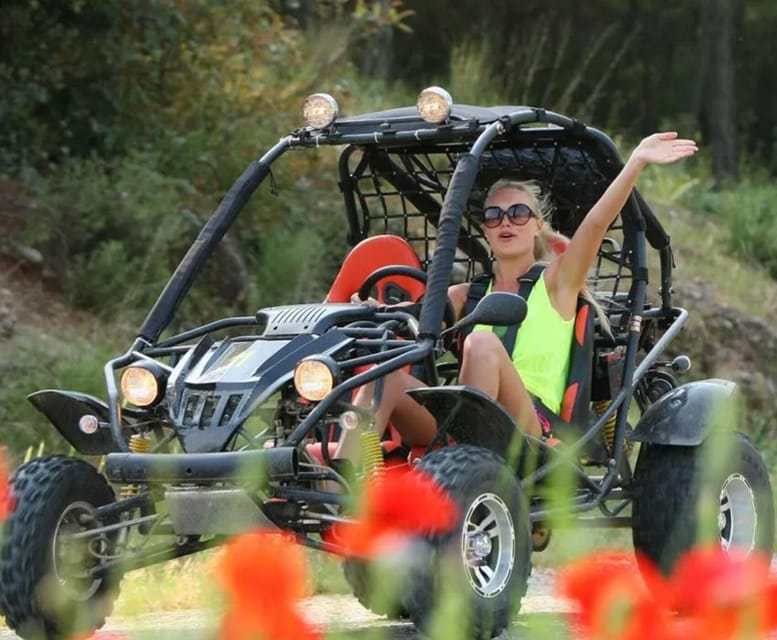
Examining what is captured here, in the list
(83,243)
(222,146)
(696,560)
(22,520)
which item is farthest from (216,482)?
(222,146)

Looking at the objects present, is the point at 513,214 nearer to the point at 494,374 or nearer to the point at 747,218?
the point at 494,374

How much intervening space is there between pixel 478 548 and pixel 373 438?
455 millimetres

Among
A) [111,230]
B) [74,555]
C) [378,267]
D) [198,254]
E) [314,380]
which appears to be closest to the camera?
[314,380]

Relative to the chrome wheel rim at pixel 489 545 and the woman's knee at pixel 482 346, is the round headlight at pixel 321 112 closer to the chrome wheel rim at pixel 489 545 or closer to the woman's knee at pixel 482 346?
the woman's knee at pixel 482 346

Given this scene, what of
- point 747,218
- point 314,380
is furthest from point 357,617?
point 747,218

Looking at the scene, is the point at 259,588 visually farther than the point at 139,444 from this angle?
No

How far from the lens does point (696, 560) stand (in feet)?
6.62

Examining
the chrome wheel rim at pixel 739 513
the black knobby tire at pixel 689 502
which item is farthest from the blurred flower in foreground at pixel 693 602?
the chrome wheel rim at pixel 739 513

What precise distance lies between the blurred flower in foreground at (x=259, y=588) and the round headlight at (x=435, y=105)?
397 centimetres

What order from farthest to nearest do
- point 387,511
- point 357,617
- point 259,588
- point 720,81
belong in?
point 720,81 < point 357,617 < point 387,511 < point 259,588

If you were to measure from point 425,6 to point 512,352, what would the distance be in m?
19.1

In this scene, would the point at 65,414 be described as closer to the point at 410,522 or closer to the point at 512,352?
the point at 512,352

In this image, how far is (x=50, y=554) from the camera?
5.24 metres

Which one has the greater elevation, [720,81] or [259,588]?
[720,81]
